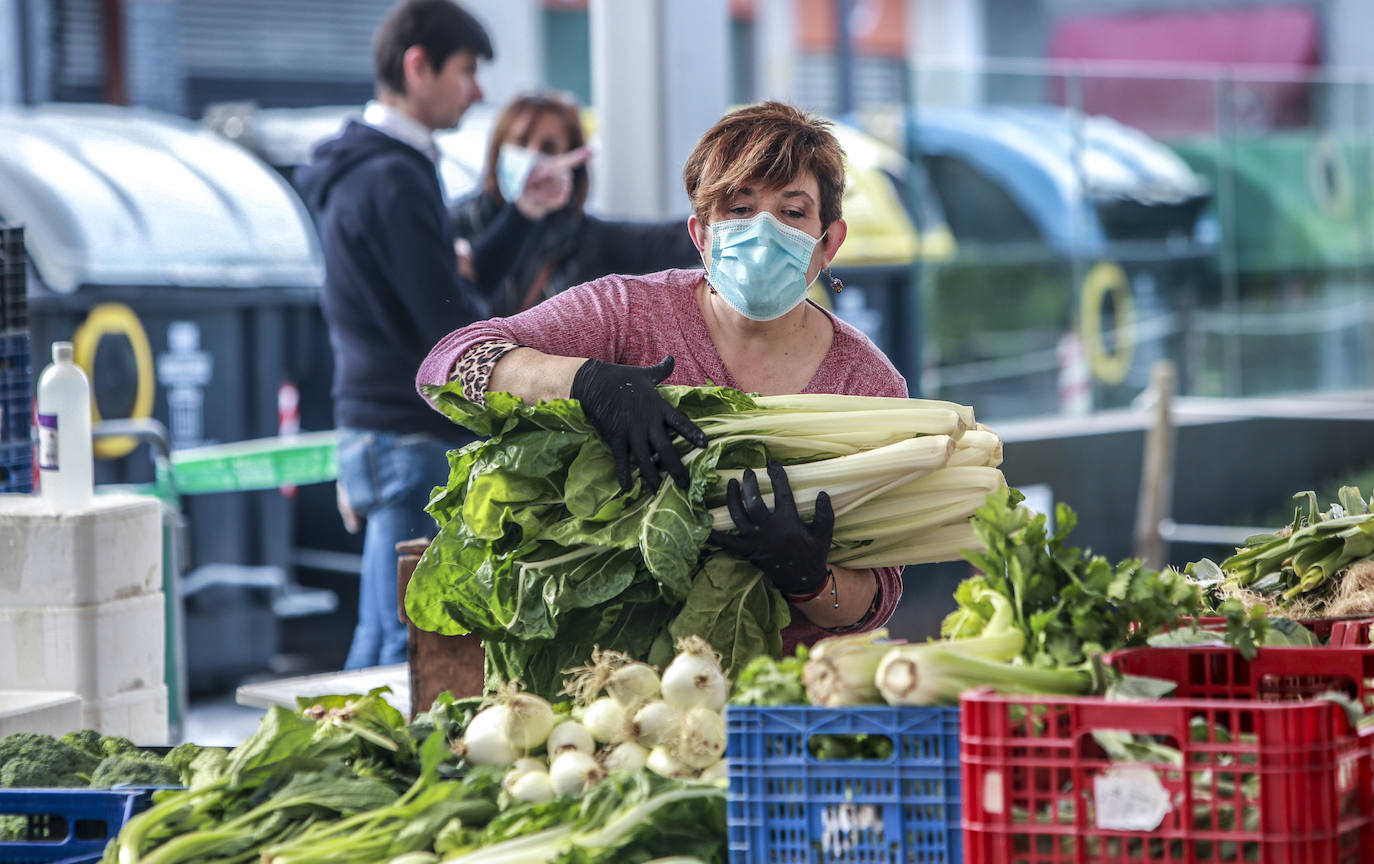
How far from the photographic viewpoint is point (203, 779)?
2436 mm

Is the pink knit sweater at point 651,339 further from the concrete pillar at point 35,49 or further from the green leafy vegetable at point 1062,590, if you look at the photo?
the concrete pillar at point 35,49

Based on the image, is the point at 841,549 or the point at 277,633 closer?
the point at 841,549

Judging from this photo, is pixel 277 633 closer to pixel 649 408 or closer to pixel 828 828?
pixel 649 408

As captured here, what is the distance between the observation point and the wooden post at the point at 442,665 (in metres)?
3.29

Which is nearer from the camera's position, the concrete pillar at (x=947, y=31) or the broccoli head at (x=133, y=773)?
the broccoli head at (x=133, y=773)

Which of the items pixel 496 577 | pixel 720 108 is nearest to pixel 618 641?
pixel 496 577

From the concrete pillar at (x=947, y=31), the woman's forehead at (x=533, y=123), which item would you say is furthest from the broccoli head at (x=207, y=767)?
the concrete pillar at (x=947, y=31)

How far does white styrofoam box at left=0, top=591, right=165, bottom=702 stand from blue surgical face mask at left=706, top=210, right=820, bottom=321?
2216mm

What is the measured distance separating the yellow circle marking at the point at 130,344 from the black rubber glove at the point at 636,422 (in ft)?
16.8

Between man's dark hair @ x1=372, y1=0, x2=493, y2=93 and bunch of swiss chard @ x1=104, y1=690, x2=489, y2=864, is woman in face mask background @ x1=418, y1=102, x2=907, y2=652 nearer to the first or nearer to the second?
bunch of swiss chard @ x1=104, y1=690, x2=489, y2=864

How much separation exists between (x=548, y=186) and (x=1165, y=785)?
177 inches

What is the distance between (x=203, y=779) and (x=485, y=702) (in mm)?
446

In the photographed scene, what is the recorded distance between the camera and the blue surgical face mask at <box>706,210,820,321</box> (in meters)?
2.94

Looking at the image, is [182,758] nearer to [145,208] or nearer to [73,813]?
[73,813]
